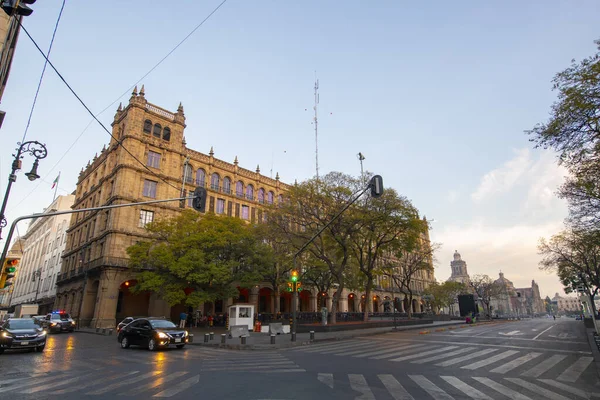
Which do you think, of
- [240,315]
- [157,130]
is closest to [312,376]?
[240,315]

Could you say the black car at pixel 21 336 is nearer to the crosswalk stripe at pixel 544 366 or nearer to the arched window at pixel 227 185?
the crosswalk stripe at pixel 544 366

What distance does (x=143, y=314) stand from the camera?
129 feet

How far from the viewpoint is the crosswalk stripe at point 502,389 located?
7.02m

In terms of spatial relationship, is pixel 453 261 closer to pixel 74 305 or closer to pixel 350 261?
pixel 350 261

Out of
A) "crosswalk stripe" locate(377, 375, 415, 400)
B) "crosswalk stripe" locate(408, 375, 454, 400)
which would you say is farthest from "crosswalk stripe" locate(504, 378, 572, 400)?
"crosswalk stripe" locate(377, 375, 415, 400)

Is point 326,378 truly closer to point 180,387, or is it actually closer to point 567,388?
point 180,387

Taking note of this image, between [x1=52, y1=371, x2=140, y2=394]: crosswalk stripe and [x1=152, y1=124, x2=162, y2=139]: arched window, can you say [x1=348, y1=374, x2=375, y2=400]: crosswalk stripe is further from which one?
[x1=152, y1=124, x2=162, y2=139]: arched window

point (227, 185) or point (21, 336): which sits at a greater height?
point (227, 185)

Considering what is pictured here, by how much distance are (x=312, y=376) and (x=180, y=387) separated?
3.27m

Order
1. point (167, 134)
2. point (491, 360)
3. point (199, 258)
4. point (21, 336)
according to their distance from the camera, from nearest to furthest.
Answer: point (491, 360)
point (21, 336)
point (199, 258)
point (167, 134)

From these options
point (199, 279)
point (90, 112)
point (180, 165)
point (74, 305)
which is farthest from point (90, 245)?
point (90, 112)

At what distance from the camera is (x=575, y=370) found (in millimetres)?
9844

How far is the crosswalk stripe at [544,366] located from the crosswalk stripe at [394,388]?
3940 millimetres

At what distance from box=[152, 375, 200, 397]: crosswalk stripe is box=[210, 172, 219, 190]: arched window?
37354mm
